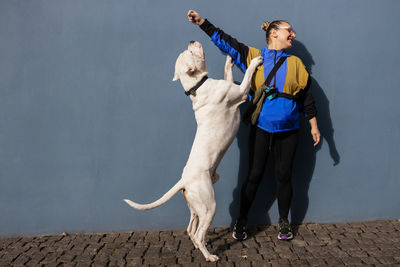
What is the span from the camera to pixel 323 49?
12.8 feet

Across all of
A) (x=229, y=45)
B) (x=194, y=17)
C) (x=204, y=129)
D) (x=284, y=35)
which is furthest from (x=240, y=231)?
(x=194, y=17)

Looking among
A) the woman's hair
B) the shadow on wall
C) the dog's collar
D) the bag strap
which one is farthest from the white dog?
the shadow on wall

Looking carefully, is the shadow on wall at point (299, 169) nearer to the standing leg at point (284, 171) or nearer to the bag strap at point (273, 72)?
the standing leg at point (284, 171)

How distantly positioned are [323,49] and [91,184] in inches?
115

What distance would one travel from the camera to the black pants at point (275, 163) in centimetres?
361

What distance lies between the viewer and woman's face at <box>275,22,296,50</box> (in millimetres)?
3463

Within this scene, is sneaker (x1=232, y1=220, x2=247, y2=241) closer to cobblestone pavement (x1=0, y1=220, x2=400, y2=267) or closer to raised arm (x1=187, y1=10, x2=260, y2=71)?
cobblestone pavement (x1=0, y1=220, x2=400, y2=267)

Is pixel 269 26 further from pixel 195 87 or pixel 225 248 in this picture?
pixel 225 248

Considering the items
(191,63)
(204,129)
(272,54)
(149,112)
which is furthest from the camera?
(149,112)

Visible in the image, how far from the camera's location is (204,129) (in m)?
3.27

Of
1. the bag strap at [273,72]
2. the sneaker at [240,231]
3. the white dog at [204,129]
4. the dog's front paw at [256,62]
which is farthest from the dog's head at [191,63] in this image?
the sneaker at [240,231]

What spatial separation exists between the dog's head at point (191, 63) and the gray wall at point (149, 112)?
0.68m

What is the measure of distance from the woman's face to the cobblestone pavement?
6.43ft

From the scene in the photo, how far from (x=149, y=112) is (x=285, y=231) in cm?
188
